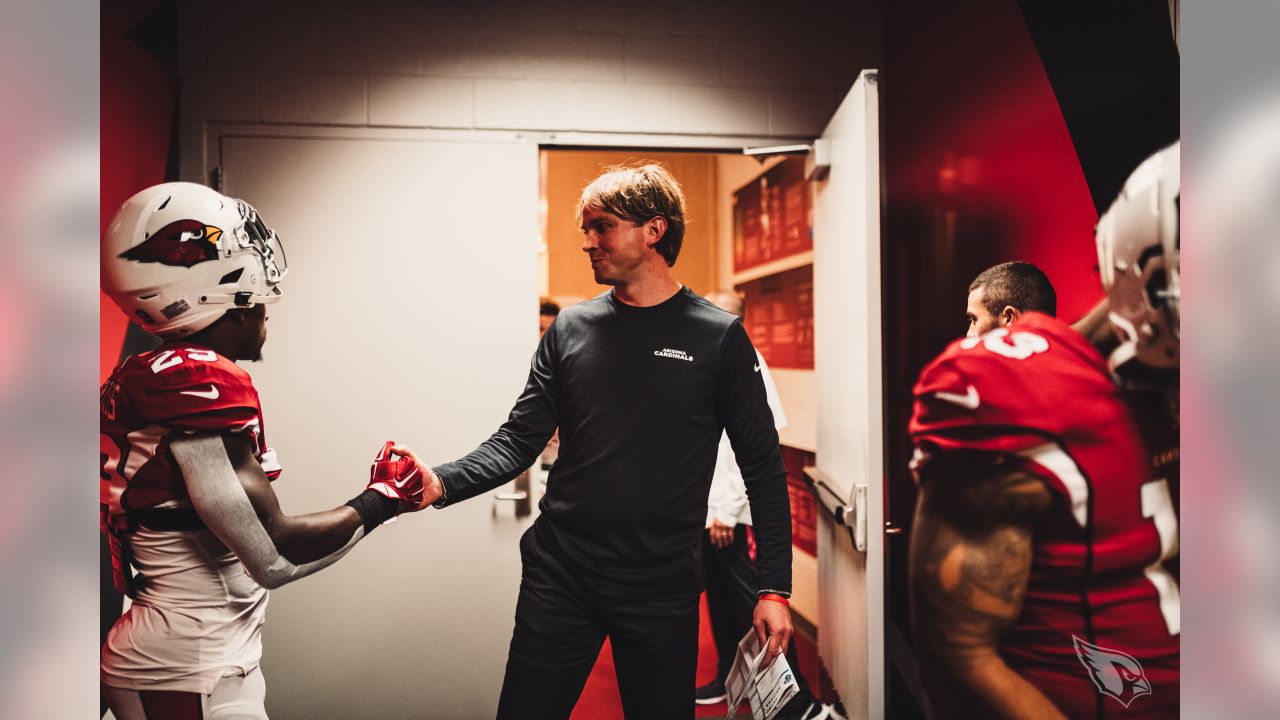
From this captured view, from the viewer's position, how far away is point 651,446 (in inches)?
64.2

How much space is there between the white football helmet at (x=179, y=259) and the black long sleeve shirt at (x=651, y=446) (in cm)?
63

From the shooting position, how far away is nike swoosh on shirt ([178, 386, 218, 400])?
47.1 inches

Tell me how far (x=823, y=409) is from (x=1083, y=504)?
62.5 inches

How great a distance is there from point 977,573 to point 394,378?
205cm

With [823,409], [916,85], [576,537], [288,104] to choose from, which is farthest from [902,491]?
[288,104]

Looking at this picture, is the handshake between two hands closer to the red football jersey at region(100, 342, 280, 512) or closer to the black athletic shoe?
the red football jersey at region(100, 342, 280, 512)

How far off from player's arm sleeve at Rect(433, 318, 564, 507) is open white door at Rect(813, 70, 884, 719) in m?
0.88

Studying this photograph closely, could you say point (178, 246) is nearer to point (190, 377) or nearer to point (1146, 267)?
point (190, 377)

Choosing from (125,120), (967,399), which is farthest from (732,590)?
(125,120)

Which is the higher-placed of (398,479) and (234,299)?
(234,299)

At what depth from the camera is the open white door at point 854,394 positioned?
203 centimetres

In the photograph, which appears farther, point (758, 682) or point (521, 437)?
point (521, 437)

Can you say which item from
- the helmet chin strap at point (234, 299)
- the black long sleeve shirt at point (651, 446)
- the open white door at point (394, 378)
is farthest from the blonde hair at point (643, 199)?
the open white door at point (394, 378)

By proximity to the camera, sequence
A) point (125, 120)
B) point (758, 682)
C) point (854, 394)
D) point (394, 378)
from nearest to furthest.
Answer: point (758, 682)
point (854, 394)
point (125, 120)
point (394, 378)
